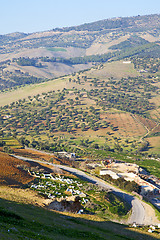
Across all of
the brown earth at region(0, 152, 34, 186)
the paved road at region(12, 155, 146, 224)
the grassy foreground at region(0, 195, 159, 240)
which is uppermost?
the grassy foreground at region(0, 195, 159, 240)

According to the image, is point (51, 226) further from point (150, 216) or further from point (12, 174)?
point (150, 216)

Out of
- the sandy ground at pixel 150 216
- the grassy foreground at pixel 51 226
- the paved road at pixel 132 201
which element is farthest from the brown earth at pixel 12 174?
the sandy ground at pixel 150 216

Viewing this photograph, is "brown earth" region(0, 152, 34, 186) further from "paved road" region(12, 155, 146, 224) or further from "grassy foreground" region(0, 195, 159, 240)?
"paved road" region(12, 155, 146, 224)

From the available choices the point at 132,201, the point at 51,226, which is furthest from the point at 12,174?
the point at 51,226

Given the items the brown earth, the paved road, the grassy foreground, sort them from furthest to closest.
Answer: the brown earth
the paved road
the grassy foreground

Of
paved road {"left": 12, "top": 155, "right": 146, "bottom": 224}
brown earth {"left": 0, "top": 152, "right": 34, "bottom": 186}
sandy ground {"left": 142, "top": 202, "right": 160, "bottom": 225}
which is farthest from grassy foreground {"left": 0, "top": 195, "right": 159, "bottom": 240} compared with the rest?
brown earth {"left": 0, "top": 152, "right": 34, "bottom": 186}

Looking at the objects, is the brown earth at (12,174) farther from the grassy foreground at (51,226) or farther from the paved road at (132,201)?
the paved road at (132,201)

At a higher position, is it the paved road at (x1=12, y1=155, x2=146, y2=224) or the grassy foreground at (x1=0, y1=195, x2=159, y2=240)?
the grassy foreground at (x1=0, y1=195, x2=159, y2=240)

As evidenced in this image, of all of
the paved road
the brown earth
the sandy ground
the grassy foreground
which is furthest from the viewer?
the brown earth

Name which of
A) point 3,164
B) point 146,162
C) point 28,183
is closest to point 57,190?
point 28,183

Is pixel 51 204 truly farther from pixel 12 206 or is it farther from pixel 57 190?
pixel 57 190
